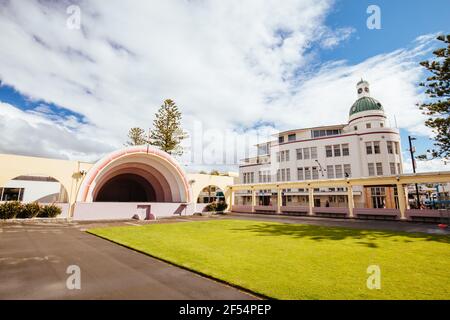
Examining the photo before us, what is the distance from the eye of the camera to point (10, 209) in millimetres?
17594

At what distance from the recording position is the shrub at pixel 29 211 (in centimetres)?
1812

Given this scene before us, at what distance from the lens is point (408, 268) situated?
674 cm

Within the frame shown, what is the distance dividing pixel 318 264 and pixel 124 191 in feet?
113

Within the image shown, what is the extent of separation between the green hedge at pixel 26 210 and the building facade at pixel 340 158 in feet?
110

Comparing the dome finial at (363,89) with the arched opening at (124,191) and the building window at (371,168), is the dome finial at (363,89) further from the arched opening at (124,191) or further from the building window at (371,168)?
the arched opening at (124,191)

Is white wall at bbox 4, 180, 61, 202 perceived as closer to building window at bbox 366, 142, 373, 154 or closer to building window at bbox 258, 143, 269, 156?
A: building window at bbox 258, 143, 269, 156

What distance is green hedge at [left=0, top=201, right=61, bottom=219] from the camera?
17469 mm

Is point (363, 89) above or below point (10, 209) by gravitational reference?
above

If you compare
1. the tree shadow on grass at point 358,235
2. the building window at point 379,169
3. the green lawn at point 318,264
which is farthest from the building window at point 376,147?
the green lawn at point 318,264

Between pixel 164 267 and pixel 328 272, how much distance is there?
15.2ft

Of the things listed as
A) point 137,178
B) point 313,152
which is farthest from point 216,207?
point 313,152

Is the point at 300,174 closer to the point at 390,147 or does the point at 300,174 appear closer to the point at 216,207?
the point at 390,147

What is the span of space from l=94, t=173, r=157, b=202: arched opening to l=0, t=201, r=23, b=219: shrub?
1517 cm

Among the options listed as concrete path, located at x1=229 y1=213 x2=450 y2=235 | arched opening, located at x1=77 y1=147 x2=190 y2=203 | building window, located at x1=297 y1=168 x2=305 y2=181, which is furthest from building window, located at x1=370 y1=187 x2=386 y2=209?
arched opening, located at x1=77 y1=147 x2=190 y2=203
